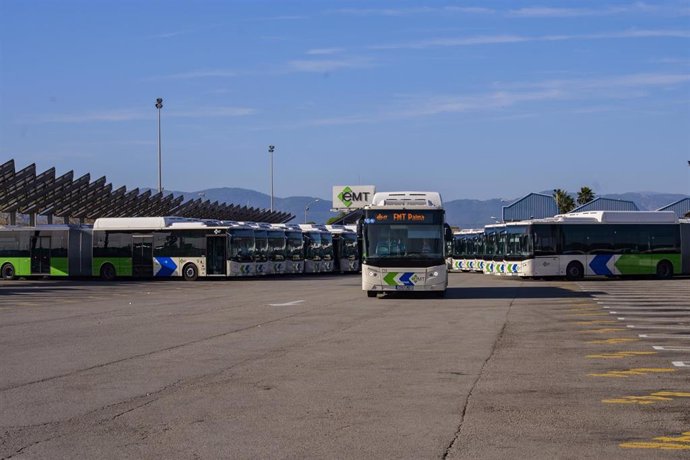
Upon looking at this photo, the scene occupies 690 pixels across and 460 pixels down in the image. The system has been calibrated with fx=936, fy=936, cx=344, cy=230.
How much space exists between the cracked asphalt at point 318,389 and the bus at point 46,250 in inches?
1121

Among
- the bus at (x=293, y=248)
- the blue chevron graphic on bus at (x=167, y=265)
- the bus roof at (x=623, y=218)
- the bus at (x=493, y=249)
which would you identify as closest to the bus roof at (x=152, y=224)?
the blue chevron graphic on bus at (x=167, y=265)

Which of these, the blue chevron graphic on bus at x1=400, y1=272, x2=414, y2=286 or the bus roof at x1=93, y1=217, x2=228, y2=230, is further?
the bus roof at x1=93, y1=217, x2=228, y2=230

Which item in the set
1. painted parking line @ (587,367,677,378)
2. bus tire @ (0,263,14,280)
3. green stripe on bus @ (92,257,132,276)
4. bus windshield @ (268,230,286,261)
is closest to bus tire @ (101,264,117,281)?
green stripe on bus @ (92,257,132,276)

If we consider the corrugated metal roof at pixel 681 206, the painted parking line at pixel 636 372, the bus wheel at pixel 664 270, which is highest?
the corrugated metal roof at pixel 681 206

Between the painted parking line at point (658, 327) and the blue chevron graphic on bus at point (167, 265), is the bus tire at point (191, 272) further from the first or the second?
the painted parking line at point (658, 327)

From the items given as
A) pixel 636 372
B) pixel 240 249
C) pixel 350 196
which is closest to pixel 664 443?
pixel 636 372

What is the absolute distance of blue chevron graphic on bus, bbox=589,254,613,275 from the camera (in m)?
45.8

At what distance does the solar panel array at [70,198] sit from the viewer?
48969mm

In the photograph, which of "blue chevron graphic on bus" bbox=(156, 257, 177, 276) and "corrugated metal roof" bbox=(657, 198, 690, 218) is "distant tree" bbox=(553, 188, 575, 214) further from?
"blue chevron graphic on bus" bbox=(156, 257, 177, 276)

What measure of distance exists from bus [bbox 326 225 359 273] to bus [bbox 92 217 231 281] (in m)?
17.2

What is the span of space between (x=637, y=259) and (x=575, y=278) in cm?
325

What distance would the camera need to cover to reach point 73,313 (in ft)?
79.3

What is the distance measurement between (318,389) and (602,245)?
37348 millimetres

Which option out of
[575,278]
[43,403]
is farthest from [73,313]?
[575,278]
